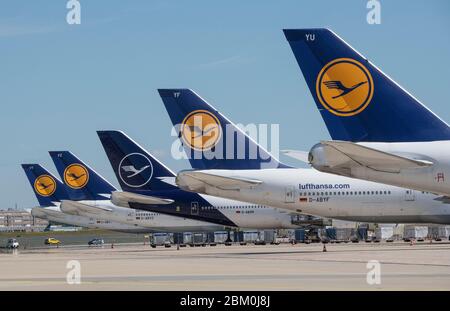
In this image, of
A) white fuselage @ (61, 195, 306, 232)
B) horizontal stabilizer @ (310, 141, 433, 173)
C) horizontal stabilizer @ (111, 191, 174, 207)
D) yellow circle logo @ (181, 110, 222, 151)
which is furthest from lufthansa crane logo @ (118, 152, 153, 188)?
horizontal stabilizer @ (310, 141, 433, 173)

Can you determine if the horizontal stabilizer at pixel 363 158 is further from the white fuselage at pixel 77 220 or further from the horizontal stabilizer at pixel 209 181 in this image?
the white fuselage at pixel 77 220

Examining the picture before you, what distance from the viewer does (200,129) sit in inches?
2066

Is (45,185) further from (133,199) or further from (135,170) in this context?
(133,199)

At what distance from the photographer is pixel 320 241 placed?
83.1m

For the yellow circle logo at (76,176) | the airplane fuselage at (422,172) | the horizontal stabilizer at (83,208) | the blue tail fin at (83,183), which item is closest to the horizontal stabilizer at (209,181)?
the airplane fuselage at (422,172)

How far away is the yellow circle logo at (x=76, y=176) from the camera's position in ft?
303

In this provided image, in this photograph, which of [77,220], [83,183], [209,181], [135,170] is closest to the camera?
[209,181]

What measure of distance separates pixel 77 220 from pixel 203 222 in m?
24.7

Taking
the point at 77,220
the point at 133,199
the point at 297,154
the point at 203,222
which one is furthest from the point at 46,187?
the point at 297,154

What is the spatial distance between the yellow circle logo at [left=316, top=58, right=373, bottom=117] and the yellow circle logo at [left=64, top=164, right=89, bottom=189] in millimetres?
63714

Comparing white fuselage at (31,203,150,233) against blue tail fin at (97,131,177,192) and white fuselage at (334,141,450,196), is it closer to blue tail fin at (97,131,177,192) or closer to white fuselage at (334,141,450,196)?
blue tail fin at (97,131,177,192)
